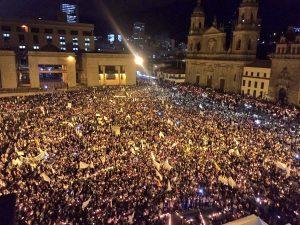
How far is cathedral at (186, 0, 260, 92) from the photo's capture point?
143 feet

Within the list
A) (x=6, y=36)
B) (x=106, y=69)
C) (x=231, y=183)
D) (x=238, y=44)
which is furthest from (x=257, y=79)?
(x=6, y=36)

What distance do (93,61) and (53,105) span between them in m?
19.1

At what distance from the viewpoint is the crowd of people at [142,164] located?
38.2 ft

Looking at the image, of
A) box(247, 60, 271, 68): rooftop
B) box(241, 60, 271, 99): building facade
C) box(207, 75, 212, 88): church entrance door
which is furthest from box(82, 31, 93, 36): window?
box(247, 60, 271, 68): rooftop

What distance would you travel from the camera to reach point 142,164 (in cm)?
1528

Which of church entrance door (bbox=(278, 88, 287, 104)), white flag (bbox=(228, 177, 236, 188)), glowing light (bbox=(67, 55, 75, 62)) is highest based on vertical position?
glowing light (bbox=(67, 55, 75, 62))

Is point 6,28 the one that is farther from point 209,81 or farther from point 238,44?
point 238,44

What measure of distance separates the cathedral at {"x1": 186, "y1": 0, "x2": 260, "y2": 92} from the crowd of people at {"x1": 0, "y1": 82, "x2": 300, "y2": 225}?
20.5 metres

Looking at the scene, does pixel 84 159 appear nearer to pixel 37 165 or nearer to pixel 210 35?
pixel 37 165

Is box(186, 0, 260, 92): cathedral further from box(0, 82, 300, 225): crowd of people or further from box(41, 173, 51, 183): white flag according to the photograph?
box(41, 173, 51, 183): white flag

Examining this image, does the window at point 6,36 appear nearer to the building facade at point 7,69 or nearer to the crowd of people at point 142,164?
the building facade at point 7,69

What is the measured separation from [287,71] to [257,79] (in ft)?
17.8

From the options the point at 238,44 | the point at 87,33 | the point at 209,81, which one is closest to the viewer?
the point at 238,44

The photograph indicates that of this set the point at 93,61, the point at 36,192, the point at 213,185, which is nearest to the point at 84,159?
the point at 36,192
